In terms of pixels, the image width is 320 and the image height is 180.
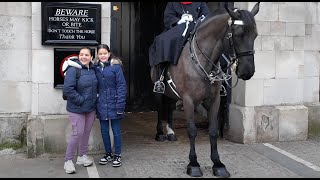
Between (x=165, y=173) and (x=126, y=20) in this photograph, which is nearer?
(x=165, y=173)

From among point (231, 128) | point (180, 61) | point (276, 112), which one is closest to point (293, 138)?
point (276, 112)

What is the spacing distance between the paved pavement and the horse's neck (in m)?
1.67

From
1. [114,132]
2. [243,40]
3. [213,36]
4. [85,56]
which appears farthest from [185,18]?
[114,132]

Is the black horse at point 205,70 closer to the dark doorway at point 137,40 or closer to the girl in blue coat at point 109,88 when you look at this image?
the girl in blue coat at point 109,88

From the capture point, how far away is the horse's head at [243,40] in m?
5.25

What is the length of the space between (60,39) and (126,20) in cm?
362

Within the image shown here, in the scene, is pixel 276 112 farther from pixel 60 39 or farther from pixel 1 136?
pixel 1 136

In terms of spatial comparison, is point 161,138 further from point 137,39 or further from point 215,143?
point 137,39

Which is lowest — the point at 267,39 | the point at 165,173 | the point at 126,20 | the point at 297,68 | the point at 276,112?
the point at 165,173

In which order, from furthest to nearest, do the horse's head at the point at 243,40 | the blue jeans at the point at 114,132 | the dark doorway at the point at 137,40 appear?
the dark doorway at the point at 137,40 < the blue jeans at the point at 114,132 < the horse's head at the point at 243,40

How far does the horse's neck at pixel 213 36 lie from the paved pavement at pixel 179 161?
5.49 ft

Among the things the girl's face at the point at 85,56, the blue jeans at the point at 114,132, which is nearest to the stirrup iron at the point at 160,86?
the blue jeans at the point at 114,132

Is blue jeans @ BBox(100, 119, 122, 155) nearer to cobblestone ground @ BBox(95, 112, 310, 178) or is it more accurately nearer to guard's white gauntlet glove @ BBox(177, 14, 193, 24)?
cobblestone ground @ BBox(95, 112, 310, 178)

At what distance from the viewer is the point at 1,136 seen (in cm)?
691
